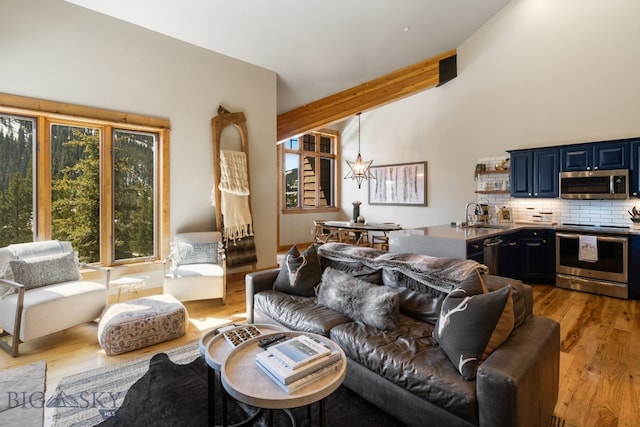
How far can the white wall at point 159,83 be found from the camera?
11.3 feet

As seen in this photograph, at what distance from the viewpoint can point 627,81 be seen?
4.62 m

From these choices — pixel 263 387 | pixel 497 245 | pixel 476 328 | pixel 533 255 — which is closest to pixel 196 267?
pixel 263 387

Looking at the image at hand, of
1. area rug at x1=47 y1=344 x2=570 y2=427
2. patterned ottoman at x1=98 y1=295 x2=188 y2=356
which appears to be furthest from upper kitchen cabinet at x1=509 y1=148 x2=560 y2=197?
patterned ottoman at x1=98 y1=295 x2=188 y2=356

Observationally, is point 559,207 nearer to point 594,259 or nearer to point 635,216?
point 635,216

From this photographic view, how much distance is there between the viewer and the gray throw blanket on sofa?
2.15 m

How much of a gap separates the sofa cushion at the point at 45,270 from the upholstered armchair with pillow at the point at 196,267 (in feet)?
2.98

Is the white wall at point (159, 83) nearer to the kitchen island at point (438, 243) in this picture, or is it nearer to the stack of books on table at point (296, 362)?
the kitchen island at point (438, 243)

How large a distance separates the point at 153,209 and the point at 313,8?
3.36 meters

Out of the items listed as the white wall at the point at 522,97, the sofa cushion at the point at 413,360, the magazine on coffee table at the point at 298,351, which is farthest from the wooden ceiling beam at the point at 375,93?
the magazine on coffee table at the point at 298,351

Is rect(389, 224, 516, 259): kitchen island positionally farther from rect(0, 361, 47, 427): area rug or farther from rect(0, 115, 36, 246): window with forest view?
rect(0, 115, 36, 246): window with forest view

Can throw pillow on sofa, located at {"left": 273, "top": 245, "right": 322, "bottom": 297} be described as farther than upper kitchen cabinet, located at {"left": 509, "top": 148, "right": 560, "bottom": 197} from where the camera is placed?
No

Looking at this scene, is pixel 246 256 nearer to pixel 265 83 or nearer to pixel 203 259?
pixel 203 259

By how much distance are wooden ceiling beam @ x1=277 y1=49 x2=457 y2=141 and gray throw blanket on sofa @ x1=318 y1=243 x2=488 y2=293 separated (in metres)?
3.98

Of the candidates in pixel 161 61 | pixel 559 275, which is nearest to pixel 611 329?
pixel 559 275
